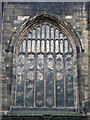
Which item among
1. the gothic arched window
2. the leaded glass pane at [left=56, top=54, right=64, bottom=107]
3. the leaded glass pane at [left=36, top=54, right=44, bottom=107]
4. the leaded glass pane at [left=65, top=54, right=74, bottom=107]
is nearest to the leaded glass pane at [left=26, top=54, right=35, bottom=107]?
the gothic arched window

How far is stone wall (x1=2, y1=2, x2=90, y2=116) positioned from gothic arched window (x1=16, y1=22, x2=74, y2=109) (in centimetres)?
54

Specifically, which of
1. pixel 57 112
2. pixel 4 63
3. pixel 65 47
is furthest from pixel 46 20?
pixel 57 112

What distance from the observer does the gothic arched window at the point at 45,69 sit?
414 inches

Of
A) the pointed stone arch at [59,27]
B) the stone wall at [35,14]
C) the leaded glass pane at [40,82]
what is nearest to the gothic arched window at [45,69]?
the leaded glass pane at [40,82]

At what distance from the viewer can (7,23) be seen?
11.3 m

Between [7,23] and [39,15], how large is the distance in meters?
1.74

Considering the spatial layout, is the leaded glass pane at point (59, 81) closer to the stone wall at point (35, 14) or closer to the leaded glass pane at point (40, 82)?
the leaded glass pane at point (40, 82)

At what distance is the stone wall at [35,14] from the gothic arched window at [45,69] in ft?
1.78

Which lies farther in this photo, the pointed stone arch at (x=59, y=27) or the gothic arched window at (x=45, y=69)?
the pointed stone arch at (x=59, y=27)

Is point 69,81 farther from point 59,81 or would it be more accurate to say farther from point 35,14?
point 35,14

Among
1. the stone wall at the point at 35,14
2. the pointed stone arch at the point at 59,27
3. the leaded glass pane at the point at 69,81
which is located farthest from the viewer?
the pointed stone arch at the point at 59,27

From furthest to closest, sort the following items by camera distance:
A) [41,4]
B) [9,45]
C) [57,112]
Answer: [41,4], [9,45], [57,112]

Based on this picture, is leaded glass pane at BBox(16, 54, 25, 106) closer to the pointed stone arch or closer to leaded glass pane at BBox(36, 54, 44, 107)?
the pointed stone arch

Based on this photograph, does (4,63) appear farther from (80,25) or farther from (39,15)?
(80,25)
